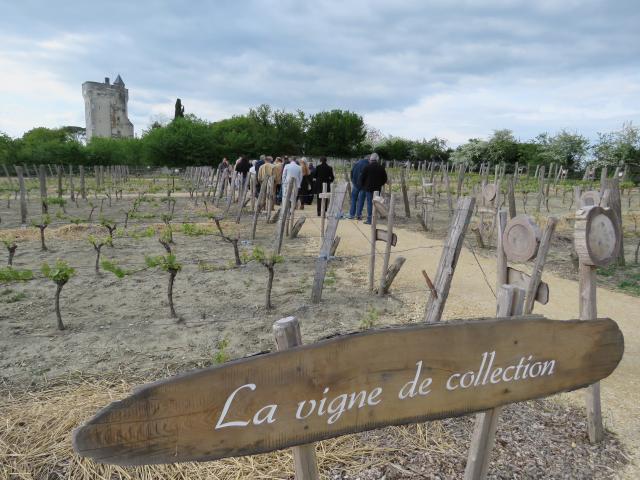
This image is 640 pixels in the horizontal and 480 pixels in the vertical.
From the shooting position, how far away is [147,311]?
5430 millimetres

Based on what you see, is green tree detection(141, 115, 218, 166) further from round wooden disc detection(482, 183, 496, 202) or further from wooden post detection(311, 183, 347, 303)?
wooden post detection(311, 183, 347, 303)

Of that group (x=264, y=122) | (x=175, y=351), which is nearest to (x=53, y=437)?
(x=175, y=351)

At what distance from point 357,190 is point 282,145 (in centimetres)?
4197

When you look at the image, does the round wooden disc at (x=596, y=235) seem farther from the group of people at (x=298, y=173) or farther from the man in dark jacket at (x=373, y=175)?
the group of people at (x=298, y=173)

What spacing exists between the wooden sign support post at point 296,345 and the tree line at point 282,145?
3764 cm

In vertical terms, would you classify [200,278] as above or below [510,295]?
below

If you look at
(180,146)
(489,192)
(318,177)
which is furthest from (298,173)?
(180,146)

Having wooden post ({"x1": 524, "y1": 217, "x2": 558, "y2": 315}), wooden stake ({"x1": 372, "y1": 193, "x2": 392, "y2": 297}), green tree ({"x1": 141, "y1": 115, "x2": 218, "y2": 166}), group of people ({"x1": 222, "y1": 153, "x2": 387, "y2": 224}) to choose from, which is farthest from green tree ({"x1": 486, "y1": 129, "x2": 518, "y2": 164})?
wooden post ({"x1": 524, "y1": 217, "x2": 558, "y2": 315})

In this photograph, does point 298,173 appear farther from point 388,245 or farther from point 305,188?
point 388,245

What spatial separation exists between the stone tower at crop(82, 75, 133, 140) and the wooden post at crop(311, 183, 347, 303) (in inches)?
2379

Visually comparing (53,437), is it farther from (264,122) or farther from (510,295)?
(264,122)

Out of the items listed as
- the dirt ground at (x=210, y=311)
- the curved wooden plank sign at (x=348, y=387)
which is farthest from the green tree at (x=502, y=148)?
the curved wooden plank sign at (x=348, y=387)

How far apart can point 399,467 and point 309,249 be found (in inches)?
266

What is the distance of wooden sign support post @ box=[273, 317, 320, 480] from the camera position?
4.66 ft
